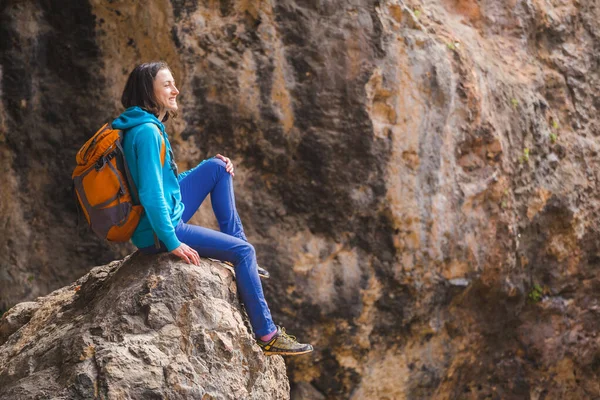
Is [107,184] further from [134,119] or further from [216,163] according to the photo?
[216,163]

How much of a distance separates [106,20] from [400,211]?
10.3 ft

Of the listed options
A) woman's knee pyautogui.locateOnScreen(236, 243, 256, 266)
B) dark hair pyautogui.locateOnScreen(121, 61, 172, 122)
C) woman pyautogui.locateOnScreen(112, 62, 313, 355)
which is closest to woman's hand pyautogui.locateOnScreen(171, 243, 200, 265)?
woman pyautogui.locateOnScreen(112, 62, 313, 355)

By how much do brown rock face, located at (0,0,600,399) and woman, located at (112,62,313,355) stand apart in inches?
112

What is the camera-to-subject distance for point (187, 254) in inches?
157

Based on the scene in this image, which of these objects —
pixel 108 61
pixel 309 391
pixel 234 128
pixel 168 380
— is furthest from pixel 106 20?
pixel 168 380

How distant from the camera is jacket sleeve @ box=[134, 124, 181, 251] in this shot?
388 centimetres

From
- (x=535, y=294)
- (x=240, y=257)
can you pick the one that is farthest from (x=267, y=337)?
(x=535, y=294)

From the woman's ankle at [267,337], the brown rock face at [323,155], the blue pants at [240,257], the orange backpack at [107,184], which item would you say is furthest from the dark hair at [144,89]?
the brown rock face at [323,155]

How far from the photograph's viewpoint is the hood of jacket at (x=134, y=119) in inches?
156

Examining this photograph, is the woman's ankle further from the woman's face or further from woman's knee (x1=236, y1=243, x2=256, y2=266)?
the woman's face

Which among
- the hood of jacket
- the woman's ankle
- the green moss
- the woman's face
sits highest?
the woman's face

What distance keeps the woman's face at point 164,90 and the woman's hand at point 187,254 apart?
721 millimetres

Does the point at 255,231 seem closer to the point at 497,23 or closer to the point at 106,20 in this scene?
the point at 106,20

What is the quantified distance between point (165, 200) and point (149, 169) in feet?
0.59
